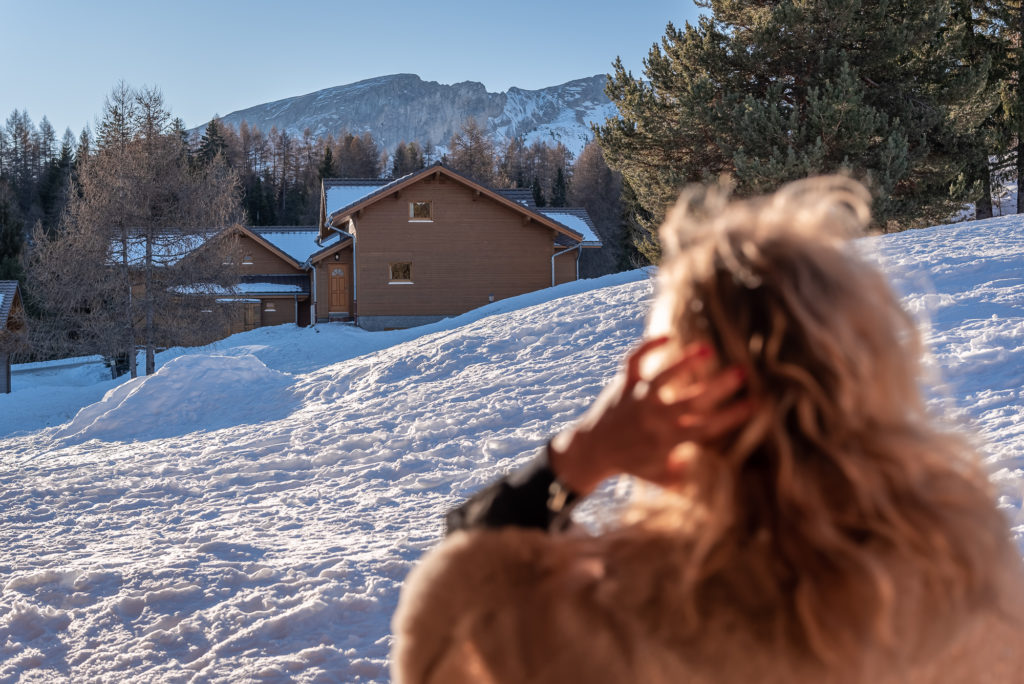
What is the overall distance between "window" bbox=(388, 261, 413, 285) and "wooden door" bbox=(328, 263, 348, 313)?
3567 millimetres

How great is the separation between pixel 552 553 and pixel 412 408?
9326mm

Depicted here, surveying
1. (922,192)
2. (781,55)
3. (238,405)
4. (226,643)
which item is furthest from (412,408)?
(922,192)

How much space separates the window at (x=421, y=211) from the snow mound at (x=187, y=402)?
16.7 m

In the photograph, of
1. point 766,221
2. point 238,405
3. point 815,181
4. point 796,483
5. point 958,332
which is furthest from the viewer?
point 238,405

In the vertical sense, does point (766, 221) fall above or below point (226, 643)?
above

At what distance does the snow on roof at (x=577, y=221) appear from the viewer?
118 ft

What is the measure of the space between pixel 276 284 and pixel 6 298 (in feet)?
35.3

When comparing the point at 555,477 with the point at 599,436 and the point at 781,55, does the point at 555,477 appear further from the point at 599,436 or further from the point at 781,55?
the point at 781,55

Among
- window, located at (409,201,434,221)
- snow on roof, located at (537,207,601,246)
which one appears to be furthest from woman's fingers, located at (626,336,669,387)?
snow on roof, located at (537,207,601,246)

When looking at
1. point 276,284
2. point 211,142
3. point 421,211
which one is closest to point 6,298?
point 276,284

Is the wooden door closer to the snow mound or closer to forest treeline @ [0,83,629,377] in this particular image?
forest treeline @ [0,83,629,377]

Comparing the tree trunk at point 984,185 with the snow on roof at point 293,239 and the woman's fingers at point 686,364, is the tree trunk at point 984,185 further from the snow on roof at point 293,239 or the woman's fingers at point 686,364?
the snow on roof at point 293,239

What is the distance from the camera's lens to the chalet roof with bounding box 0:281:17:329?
30.7m

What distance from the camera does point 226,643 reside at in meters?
4.36
